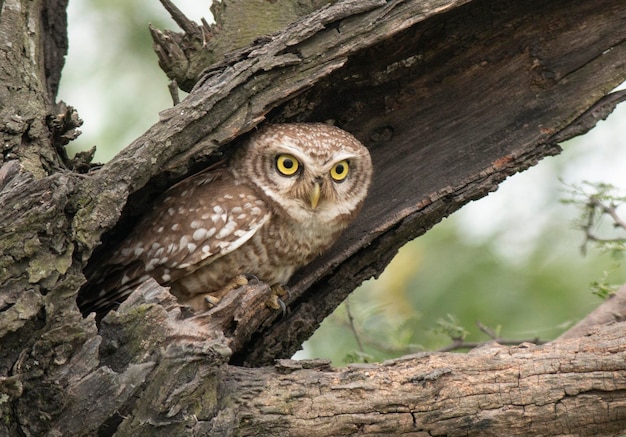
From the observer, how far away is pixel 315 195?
4641 millimetres

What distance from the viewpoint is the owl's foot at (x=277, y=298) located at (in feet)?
14.3

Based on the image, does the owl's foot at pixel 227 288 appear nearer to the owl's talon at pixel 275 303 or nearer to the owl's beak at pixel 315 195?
the owl's talon at pixel 275 303

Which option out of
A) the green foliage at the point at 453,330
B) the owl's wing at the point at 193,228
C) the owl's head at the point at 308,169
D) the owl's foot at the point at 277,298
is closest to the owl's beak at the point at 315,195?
the owl's head at the point at 308,169

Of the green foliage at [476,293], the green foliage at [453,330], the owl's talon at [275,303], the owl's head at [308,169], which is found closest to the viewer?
the owl's talon at [275,303]

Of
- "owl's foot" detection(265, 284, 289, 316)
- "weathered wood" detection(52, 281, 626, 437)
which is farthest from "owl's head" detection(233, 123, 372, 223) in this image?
"weathered wood" detection(52, 281, 626, 437)

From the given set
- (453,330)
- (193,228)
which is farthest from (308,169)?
(453,330)

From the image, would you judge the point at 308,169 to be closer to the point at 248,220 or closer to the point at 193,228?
the point at 248,220

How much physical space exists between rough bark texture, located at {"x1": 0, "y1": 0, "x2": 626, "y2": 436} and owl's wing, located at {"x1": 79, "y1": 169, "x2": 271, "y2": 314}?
0.15m

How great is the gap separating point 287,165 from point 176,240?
0.74 meters

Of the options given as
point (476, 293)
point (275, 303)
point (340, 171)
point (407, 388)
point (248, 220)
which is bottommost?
point (407, 388)

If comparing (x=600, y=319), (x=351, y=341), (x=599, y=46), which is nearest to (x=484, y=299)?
(x=351, y=341)

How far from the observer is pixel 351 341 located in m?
6.07

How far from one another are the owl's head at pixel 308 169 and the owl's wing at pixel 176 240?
177 millimetres

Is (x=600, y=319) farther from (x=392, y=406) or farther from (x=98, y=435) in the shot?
(x=98, y=435)
